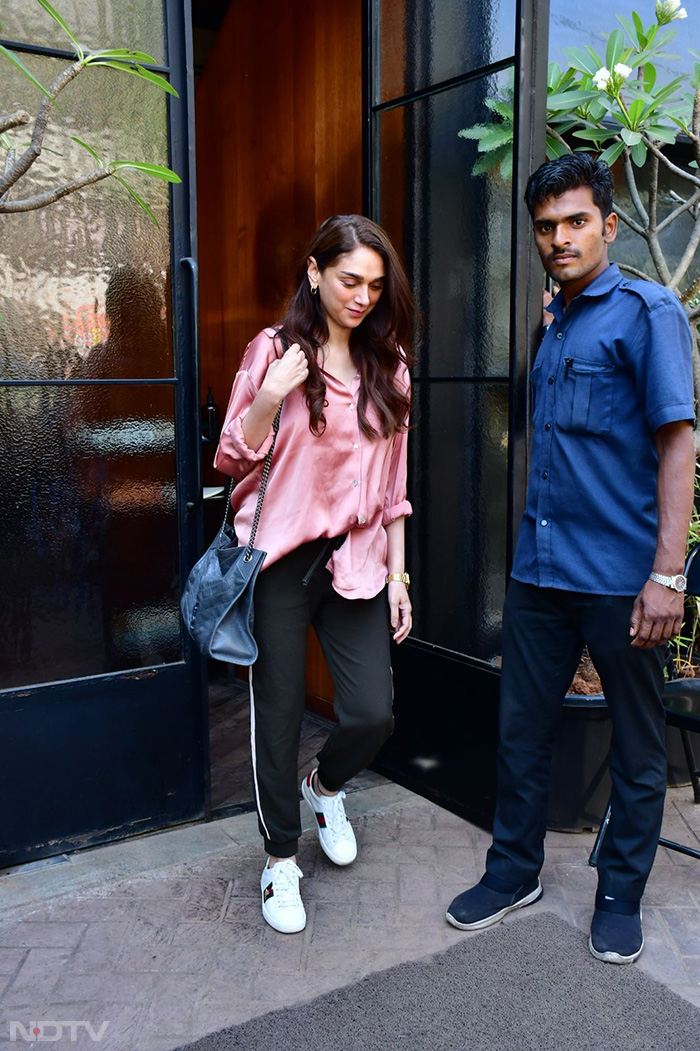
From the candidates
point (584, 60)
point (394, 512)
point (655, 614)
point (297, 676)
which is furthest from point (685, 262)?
point (297, 676)

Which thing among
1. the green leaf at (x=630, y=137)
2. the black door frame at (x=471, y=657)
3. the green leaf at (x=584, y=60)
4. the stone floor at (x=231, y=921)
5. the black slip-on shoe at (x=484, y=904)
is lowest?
the stone floor at (x=231, y=921)

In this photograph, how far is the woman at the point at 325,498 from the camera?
8.96 ft

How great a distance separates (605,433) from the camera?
2701 millimetres

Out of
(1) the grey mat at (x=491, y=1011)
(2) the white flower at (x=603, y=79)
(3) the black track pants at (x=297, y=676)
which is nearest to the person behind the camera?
(1) the grey mat at (x=491, y=1011)

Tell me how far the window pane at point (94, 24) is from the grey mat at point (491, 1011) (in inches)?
117

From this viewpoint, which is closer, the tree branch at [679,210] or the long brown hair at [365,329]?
the long brown hair at [365,329]

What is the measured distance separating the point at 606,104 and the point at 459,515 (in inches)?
61.9

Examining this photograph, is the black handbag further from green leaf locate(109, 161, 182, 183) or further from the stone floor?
green leaf locate(109, 161, 182, 183)

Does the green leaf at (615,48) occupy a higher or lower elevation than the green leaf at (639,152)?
higher

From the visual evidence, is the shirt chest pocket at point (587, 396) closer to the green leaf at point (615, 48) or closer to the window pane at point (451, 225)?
the window pane at point (451, 225)

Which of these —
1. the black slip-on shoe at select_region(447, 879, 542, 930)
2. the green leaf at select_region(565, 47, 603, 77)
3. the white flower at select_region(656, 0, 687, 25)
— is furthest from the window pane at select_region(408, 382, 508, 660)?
the white flower at select_region(656, 0, 687, 25)

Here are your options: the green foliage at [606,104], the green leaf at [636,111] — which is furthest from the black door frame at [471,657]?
the green leaf at [636,111]

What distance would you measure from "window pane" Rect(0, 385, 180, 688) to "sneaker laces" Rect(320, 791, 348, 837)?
2.58 ft

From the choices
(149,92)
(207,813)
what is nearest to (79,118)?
(149,92)
